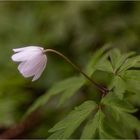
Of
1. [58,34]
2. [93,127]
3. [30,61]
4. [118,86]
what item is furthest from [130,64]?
[58,34]

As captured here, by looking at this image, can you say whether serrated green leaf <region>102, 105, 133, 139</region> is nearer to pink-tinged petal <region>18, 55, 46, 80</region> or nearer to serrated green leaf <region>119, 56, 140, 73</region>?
serrated green leaf <region>119, 56, 140, 73</region>

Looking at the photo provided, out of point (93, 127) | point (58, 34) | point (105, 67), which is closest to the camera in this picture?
point (93, 127)

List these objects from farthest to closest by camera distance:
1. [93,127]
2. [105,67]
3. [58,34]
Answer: [58,34]
[105,67]
[93,127]

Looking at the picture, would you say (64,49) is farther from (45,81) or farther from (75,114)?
(75,114)

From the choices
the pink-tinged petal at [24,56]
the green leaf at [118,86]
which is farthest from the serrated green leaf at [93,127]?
the pink-tinged petal at [24,56]

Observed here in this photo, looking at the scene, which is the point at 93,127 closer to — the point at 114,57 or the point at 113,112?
the point at 113,112

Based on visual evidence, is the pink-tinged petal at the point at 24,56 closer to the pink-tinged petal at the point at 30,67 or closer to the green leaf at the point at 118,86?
the pink-tinged petal at the point at 30,67

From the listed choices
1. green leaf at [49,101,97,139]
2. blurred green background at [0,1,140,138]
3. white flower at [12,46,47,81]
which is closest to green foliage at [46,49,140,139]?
green leaf at [49,101,97,139]
